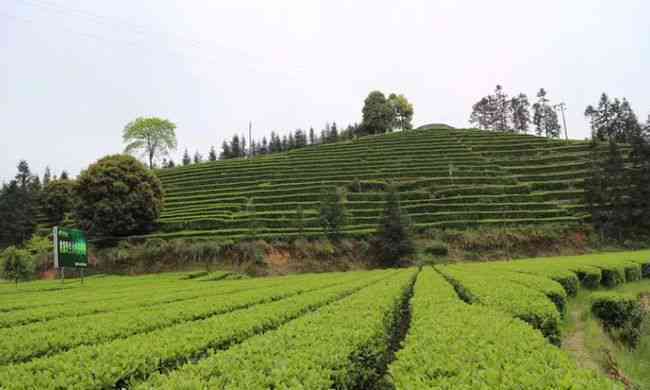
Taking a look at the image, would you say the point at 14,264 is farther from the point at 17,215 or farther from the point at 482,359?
the point at 17,215

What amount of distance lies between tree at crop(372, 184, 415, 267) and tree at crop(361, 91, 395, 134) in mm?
62279

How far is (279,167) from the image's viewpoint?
56156mm

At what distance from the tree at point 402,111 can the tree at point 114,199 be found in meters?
72.1

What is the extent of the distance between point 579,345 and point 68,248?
22227 mm

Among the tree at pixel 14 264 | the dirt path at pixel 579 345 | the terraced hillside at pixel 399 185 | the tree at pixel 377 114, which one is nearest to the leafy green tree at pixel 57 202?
the terraced hillside at pixel 399 185

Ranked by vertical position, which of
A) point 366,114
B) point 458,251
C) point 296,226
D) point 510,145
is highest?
point 366,114

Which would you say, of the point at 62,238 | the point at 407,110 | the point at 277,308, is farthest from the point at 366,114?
the point at 277,308

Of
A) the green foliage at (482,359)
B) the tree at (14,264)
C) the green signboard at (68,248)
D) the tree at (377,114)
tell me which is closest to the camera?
the green foliage at (482,359)

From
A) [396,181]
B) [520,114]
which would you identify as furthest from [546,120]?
[396,181]

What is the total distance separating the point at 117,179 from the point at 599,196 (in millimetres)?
47102

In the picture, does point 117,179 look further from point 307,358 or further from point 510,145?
point 510,145

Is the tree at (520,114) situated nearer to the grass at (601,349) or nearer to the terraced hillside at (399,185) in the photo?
the terraced hillside at (399,185)

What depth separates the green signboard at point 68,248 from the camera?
1845cm

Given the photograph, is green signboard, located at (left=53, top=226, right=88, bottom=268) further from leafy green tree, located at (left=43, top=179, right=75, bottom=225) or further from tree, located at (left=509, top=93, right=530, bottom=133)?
tree, located at (left=509, top=93, right=530, bottom=133)
